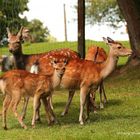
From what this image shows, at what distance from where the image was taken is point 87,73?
1245 centimetres

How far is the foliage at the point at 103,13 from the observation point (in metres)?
66.6

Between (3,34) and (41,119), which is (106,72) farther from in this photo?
(3,34)

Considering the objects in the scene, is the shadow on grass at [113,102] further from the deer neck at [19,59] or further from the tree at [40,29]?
the tree at [40,29]

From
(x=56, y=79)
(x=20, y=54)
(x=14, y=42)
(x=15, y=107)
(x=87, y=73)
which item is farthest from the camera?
(x=20, y=54)

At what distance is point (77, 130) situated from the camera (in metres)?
11.0

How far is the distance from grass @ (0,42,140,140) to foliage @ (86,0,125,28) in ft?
163

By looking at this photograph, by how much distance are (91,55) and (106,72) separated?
3.27 m

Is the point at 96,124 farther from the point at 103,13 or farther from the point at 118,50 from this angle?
the point at 103,13

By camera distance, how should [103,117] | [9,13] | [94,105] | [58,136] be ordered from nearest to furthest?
[58,136] → [103,117] → [94,105] → [9,13]

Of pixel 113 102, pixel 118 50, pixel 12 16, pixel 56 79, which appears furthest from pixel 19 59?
pixel 12 16

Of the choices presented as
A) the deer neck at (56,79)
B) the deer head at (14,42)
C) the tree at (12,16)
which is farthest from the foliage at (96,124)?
the tree at (12,16)

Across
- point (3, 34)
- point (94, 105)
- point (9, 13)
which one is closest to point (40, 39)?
point (9, 13)

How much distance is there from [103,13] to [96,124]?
188 feet

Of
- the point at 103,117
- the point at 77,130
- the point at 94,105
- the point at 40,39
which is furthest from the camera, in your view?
the point at 40,39
